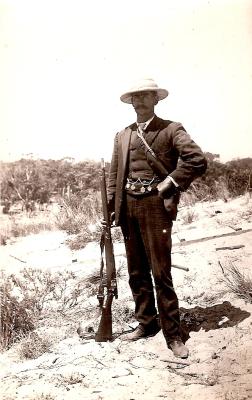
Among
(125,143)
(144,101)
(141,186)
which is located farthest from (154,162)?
(144,101)

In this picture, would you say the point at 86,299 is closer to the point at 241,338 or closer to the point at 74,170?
the point at 241,338

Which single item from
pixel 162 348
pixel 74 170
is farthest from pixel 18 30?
pixel 74 170

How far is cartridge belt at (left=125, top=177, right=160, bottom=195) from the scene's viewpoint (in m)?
3.13

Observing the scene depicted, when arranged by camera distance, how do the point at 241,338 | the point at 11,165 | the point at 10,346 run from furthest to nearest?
the point at 11,165
the point at 10,346
the point at 241,338

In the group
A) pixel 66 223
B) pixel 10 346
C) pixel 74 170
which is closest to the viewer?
pixel 10 346

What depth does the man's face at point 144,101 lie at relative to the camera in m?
3.14

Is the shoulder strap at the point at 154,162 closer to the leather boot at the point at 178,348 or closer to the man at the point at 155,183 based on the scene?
the man at the point at 155,183

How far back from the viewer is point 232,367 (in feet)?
9.71

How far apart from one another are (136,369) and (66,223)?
474 centimetres

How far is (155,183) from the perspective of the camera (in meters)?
3.13

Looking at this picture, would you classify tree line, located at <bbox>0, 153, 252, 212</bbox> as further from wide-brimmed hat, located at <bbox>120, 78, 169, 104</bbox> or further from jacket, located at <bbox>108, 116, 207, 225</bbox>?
wide-brimmed hat, located at <bbox>120, 78, 169, 104</bbox>

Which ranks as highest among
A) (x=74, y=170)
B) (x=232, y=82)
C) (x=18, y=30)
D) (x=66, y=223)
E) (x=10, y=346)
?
(x=18, y=30)

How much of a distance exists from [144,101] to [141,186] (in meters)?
0.59

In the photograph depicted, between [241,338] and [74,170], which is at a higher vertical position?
→ [74,170]
